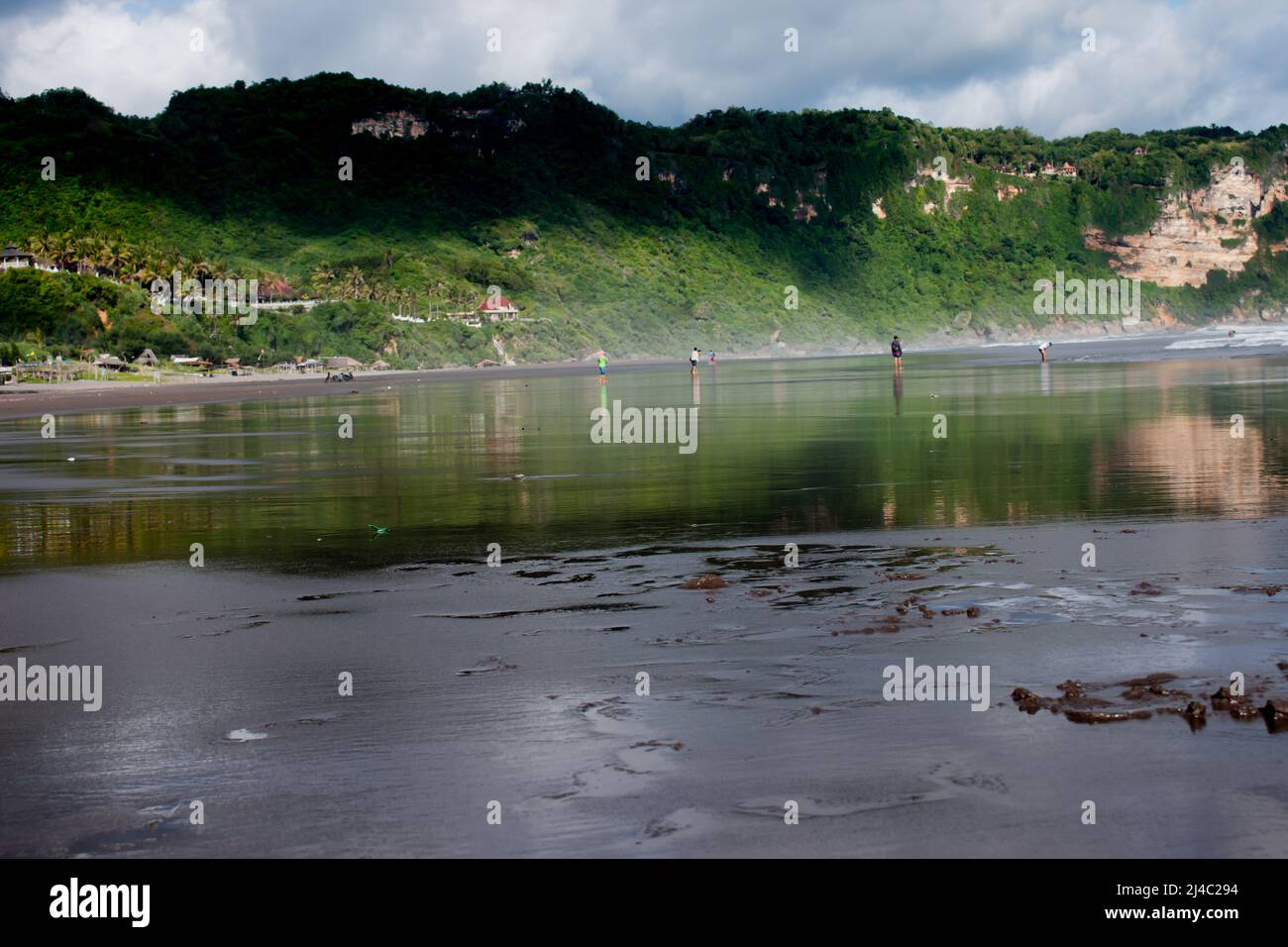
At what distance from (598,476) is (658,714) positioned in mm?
14205

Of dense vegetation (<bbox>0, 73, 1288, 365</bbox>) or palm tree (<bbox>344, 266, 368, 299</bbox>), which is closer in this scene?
dense vegetation (<bbox>0, 73, 1288, 365</bbox>)

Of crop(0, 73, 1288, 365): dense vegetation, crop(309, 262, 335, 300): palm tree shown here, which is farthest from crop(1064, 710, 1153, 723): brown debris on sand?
crop(309, 262, 335, 300): palm tree

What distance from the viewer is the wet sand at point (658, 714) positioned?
666cm

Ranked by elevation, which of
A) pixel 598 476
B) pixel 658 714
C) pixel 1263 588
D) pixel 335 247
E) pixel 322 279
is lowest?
pixel 658 714

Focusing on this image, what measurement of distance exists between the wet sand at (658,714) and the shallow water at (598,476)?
8.69ft

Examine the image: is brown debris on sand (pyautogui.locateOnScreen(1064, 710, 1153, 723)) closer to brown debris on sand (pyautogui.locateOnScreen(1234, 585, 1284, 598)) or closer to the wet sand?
the wet sand

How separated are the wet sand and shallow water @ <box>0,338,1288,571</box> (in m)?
2.65

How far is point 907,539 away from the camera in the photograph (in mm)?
15141

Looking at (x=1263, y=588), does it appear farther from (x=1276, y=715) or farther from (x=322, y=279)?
(x=322, y=279)

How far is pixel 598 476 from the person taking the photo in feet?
74.4

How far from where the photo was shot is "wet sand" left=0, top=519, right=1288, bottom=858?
21.8 ft

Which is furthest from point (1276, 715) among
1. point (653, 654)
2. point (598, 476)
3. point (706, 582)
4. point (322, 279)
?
point (322, 279)

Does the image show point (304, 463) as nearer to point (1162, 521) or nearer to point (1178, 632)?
point (1162, 521)

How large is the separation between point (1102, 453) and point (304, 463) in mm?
15081
